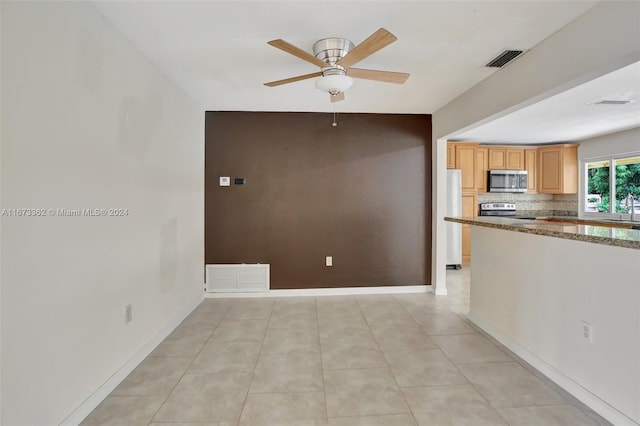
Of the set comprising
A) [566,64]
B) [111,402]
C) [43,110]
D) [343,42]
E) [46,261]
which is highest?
[343,42]

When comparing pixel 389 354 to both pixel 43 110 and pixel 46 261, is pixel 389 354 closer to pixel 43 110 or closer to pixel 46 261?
pixel 46 261

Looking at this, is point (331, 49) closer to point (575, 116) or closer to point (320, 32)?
point (320, 32)

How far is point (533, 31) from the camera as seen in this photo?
77.1 inches

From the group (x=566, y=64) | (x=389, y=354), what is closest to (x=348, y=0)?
(x=566, y=64)

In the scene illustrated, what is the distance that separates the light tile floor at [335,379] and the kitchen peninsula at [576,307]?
0.13 meters

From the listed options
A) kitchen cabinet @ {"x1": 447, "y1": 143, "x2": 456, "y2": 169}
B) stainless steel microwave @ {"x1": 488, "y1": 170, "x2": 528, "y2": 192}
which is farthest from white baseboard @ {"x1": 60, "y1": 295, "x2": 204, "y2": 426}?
stainless steel microwave @ {"x1": 488, "y1": 170, "x2": 528, "y2": 192}

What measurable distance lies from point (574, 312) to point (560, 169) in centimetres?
465

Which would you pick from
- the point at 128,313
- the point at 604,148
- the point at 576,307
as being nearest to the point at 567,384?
the point at 576,307

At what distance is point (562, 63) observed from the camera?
1.94 meters

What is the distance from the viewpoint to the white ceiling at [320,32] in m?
1.75

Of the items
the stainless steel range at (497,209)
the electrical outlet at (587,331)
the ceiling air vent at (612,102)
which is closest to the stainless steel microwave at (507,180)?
the stainless steel range at (497,209)

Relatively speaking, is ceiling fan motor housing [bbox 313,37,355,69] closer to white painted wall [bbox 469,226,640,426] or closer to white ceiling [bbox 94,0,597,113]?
white ceiling [bbox 94,0,597,113]

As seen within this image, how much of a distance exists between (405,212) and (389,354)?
80.5 inches

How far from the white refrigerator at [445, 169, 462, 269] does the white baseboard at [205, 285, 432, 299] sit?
4.80 ft
